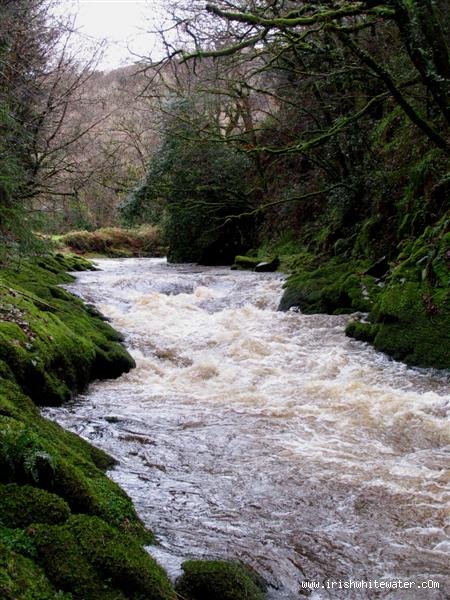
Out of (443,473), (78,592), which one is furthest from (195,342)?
(78,592)

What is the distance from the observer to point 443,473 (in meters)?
4.48

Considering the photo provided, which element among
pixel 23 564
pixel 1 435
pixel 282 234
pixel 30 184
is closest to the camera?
pixel 23 564

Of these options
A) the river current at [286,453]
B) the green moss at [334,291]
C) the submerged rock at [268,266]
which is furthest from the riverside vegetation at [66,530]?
the submerged rock at [268,266]

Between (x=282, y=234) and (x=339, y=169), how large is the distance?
4.51m

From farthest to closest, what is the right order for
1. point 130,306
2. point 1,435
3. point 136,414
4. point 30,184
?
point 130,306 → point 30,184 → point 136,414 → point 1,435

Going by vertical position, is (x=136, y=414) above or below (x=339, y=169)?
below

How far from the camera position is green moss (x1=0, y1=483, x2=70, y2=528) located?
2564 mm

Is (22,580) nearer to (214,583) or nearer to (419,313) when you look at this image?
(214,583)

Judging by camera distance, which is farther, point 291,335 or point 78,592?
point 291,335

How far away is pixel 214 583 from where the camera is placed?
8.96ft

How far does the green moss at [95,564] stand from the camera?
2.33 m

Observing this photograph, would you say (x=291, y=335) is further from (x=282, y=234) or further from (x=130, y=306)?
(x=282, y=234)

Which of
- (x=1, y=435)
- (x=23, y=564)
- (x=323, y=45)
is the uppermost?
(x=323, y=45)

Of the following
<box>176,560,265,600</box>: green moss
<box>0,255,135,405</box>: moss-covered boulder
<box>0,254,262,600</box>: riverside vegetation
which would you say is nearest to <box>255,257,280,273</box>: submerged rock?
<box>0,255,135,405</box>: moss-covered boulder
